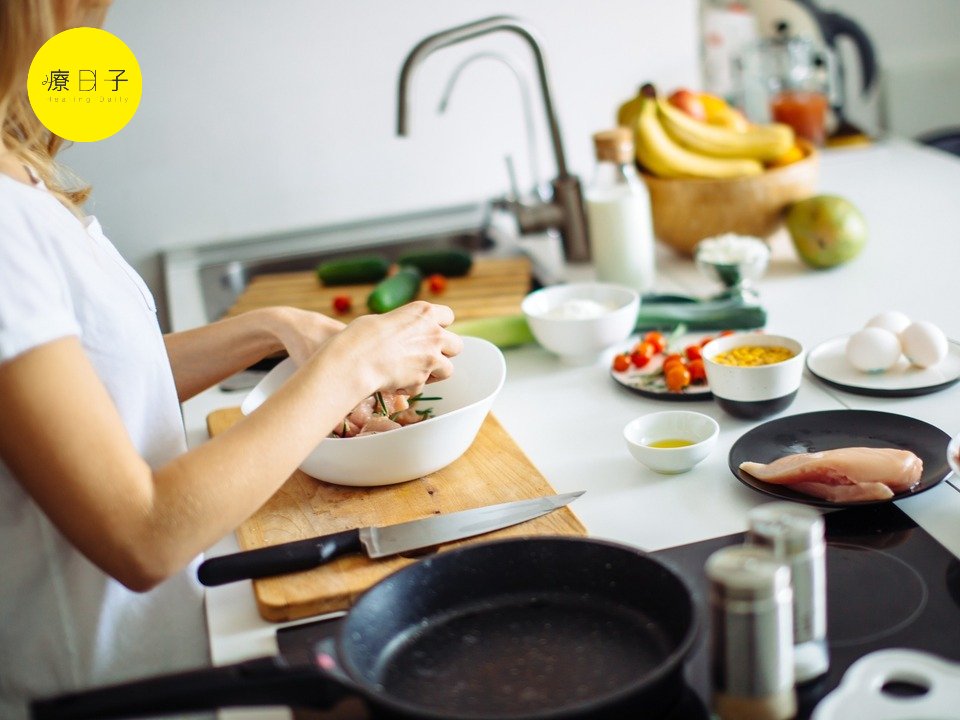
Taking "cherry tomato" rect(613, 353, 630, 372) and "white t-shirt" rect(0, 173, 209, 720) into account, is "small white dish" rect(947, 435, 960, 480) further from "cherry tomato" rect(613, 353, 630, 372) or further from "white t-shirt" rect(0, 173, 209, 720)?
"white t-shirt" rect(0, 173, 209, 720)

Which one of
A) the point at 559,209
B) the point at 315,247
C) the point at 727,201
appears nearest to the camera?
the point at 727,201

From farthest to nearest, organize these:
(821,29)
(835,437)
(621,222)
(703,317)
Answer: (821,29) → (621,222) → (703,317) → (835,437)

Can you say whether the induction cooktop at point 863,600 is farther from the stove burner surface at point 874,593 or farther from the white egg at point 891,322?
the white egg at point 891,322

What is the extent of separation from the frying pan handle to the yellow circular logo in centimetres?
56

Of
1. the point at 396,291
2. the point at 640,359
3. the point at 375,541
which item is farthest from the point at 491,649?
the point at 396,291

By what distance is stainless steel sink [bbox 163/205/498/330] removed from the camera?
2.24m

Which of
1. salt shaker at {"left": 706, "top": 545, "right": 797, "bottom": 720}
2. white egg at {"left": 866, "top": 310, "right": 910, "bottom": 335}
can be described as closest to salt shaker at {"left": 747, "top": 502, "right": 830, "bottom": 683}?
salt shaker at {"left": 706, "top": 545, "right": 797, "bottom": 720}

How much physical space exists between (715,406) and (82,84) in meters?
0.84

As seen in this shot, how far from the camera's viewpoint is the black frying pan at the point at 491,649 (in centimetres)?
72

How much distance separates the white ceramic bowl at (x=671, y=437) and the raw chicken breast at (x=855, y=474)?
Answer: 4.9 inches

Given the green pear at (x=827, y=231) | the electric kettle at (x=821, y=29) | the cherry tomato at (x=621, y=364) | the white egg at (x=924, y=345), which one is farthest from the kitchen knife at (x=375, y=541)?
the electric kettle at (x=821, y=29)

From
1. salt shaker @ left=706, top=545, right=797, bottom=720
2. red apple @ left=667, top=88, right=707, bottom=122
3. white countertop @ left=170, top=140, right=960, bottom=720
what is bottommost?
white countertop @ left=170, top=140, right=960, bottom=720

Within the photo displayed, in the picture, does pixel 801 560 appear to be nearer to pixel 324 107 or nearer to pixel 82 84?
pixel 82 84

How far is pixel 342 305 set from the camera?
1.88 meters
